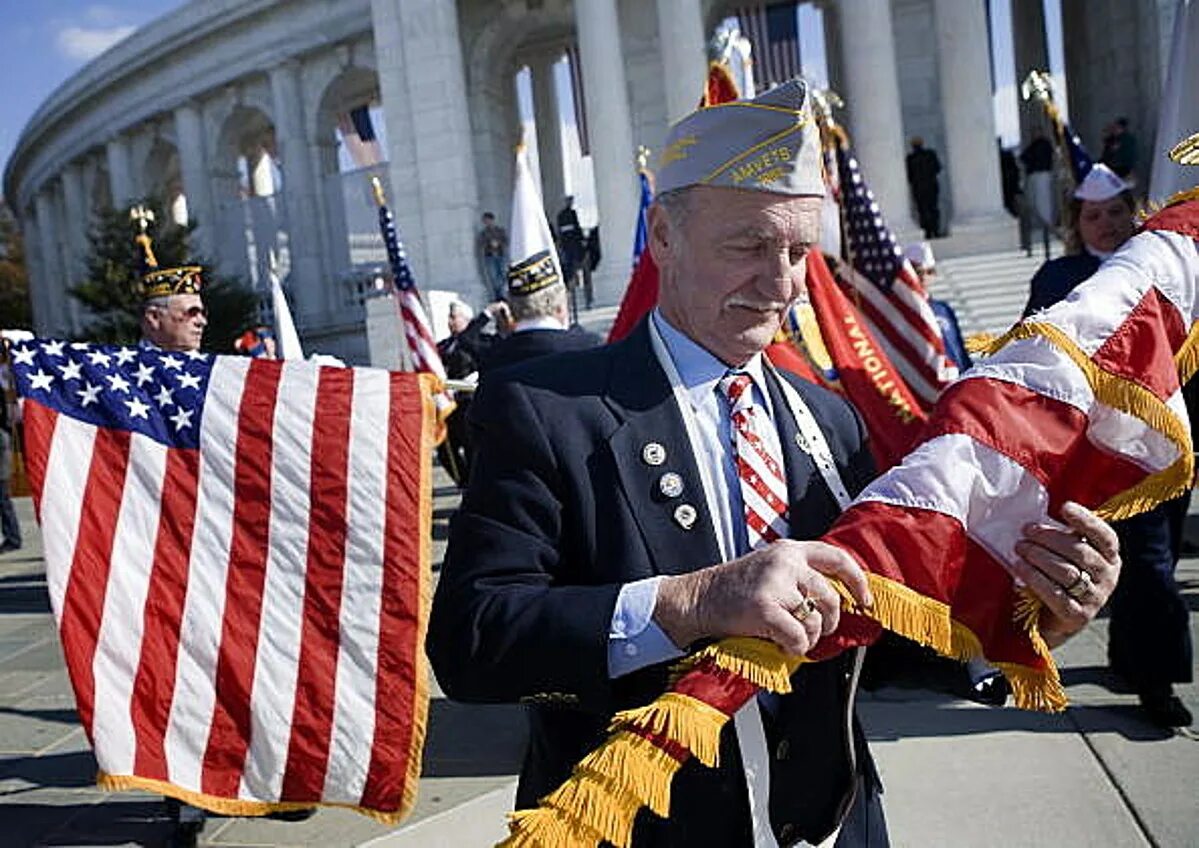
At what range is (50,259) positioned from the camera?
49.4 meters

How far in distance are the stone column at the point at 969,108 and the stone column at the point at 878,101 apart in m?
0.29

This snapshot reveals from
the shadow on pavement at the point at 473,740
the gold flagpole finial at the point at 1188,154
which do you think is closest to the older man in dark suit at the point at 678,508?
the gold flagpole finial at the point at 1188,154

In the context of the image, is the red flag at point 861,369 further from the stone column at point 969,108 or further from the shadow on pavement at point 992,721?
the stone column at point 969,108

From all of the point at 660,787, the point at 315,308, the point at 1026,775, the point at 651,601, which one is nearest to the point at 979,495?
the point at 651,601

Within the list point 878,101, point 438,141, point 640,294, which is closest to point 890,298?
point 640,294

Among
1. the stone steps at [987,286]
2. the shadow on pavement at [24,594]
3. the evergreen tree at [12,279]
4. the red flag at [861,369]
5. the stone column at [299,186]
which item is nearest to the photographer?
the red flag at [861,369]

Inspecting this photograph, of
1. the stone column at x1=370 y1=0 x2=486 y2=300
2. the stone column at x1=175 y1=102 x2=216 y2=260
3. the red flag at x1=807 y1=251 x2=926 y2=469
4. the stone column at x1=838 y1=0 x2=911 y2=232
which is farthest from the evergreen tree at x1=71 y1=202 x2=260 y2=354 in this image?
the red flag at x1=807 y1=251 x2=926 y2=469

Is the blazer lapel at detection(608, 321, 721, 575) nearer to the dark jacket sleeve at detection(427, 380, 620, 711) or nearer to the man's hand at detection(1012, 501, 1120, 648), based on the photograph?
the dark jacket sleeve at detection(427, 380, 620, 711)

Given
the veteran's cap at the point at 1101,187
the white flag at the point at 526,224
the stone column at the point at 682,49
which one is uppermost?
the stone column at the point at 682,49

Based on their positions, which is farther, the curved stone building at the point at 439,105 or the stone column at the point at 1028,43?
the stone column at the point at 1028,43

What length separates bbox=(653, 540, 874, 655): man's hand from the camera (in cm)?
125

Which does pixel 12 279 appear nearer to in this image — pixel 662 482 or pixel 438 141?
pixel 438 141

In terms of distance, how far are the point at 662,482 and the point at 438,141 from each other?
74.9ft

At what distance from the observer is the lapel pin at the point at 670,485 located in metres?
1.53
